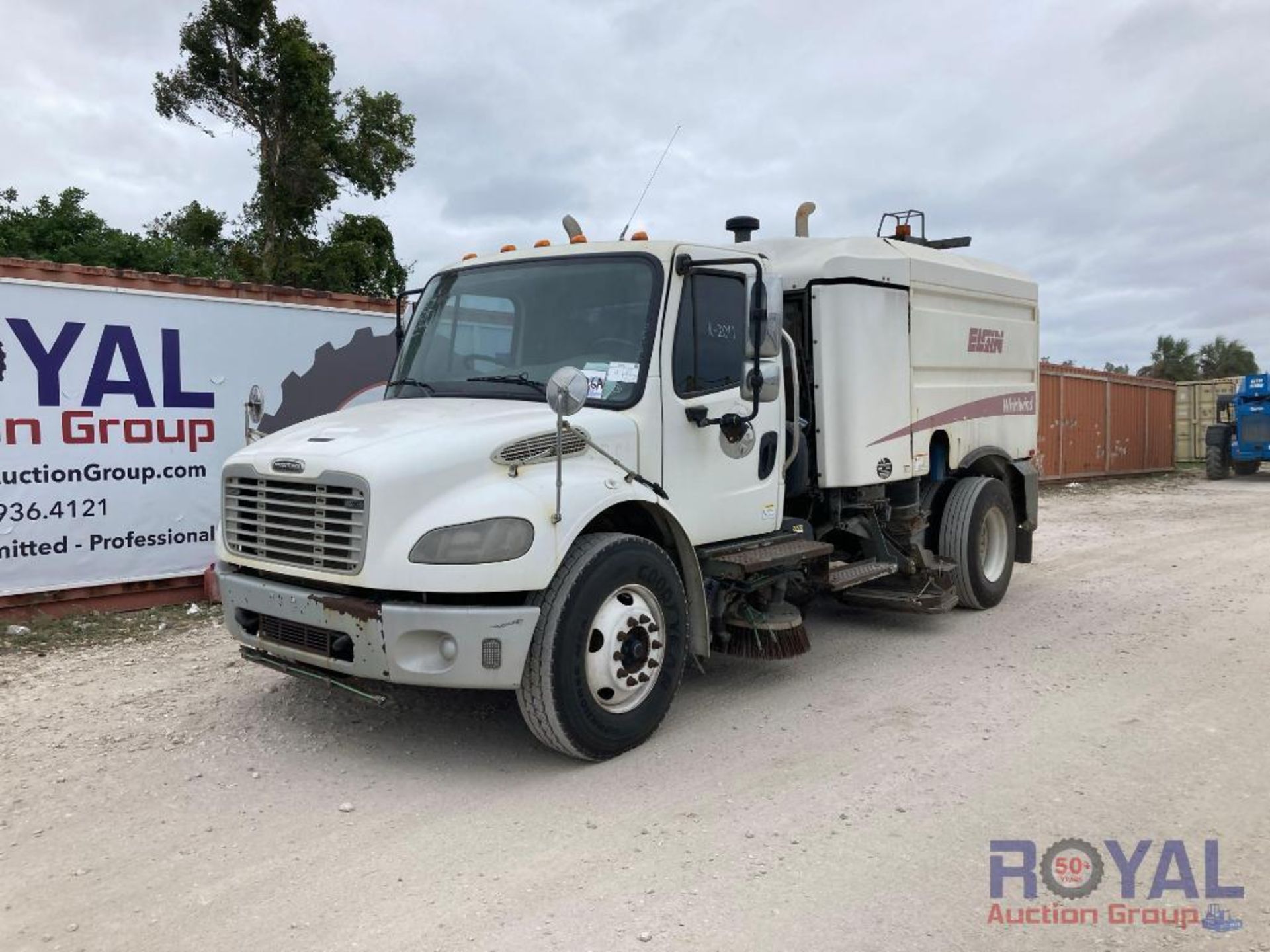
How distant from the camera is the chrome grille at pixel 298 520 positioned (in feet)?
13.4

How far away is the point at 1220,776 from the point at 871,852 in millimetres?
1871

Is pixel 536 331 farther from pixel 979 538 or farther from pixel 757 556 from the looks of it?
pixel 979 538

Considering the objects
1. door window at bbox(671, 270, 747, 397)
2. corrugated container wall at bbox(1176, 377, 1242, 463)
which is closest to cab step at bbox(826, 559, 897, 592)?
door window at bbox(671, 270, 747, 397)

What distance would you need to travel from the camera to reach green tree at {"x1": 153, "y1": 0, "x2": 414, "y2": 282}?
19.6 m

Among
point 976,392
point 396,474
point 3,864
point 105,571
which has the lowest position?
point 3,864

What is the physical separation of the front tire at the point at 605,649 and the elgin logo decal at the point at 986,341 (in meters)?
3.93

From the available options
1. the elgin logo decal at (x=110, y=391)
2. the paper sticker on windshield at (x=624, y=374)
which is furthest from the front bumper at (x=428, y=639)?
the elgin logo decal at (x=110, y=391)

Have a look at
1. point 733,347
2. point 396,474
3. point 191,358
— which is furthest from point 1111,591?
point 191,358

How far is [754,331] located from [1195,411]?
29485 millimetres

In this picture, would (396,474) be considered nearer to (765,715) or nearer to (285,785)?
(285,785)

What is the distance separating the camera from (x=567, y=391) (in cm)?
403

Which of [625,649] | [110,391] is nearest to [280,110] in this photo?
[110,391]

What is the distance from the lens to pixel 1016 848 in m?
3.64

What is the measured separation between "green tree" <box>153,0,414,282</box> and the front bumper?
1744cm
